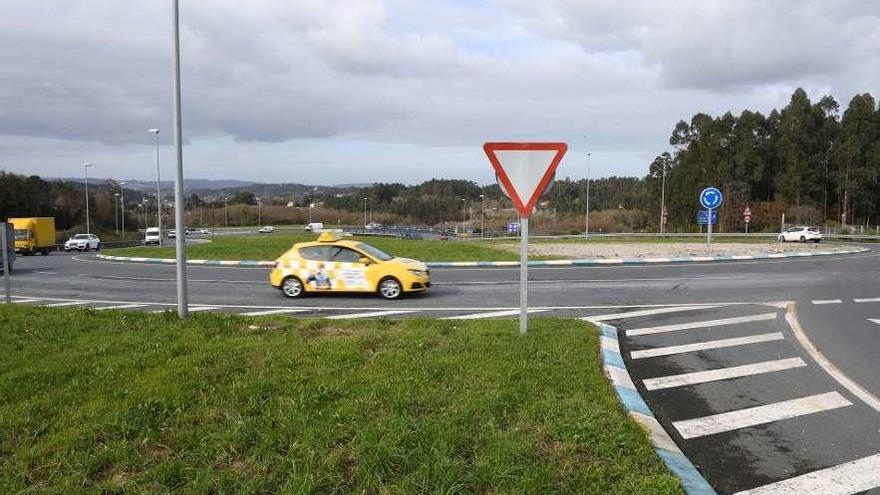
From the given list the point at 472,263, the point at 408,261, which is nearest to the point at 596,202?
the point at 472,263

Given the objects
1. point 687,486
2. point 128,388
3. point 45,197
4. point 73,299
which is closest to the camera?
point 687,486

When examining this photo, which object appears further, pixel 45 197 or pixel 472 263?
pixel 45 197

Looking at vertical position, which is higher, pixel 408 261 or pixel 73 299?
pixel 408 261

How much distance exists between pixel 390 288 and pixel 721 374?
8.68 m

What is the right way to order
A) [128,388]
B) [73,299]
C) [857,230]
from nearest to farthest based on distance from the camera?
[128,388]
[73,299]
[857,230]

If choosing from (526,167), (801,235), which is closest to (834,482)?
(526,167)

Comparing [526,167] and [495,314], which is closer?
[526,167]

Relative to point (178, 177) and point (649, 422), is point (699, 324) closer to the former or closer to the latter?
point (649, 422)

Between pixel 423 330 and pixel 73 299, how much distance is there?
1219 centimetres

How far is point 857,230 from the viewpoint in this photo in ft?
204

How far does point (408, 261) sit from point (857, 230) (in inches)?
2503

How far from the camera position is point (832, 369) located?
7.56 m

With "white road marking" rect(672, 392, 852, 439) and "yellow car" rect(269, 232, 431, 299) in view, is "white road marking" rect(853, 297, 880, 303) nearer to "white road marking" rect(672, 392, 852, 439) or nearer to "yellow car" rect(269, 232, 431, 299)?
"white road marking" rect(672, 392, 852, 439)

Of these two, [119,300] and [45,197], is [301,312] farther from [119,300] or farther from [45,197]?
[45,197]
